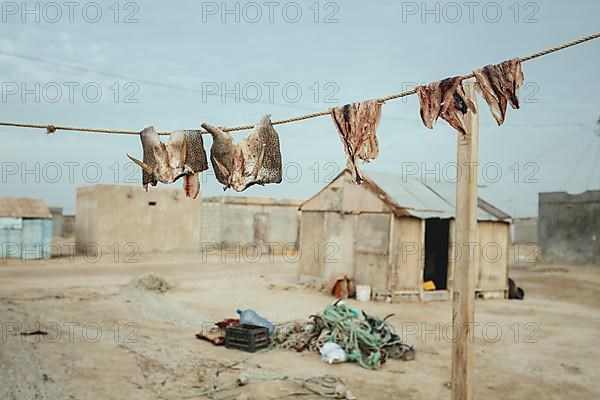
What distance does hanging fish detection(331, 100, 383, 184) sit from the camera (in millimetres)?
4391

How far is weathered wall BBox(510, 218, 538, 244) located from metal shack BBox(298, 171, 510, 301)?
22.3m

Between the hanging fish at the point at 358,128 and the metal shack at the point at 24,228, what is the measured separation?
20.4m

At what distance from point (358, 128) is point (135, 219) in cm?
2277

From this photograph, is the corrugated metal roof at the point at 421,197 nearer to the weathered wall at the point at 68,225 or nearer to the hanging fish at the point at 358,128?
the hanging fish at the point at 358,128

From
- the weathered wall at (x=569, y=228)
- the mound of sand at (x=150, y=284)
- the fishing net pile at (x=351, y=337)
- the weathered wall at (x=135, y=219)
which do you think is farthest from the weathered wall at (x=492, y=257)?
the weathered wall at (x=135, y=219)

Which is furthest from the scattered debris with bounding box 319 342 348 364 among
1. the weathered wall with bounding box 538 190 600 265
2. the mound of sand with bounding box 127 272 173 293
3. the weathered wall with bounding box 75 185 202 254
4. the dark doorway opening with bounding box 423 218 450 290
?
the weathered wall with bounding box 538 190 600 265

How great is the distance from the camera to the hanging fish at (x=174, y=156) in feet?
17.0

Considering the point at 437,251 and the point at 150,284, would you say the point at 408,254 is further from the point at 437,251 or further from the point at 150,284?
the point at 150,284

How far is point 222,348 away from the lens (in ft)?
28.5

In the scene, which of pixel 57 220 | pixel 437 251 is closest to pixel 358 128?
pixel 437 251

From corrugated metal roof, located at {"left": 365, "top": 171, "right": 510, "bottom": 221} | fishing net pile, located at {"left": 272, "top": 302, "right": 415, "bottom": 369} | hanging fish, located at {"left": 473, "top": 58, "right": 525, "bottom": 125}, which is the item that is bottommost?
fishing net pile, located at {"left": 272, "top": 302, "right": 415, "bottom": 369}

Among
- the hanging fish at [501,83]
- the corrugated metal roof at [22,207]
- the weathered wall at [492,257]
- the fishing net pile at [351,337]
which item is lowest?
the fishing net pile at [351,337]

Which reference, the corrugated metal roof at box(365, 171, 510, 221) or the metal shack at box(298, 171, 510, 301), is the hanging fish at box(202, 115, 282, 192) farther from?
the corrugated metal roof at box(365, 171, 510, 221)

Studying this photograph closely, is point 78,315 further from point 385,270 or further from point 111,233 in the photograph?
point 111,233
